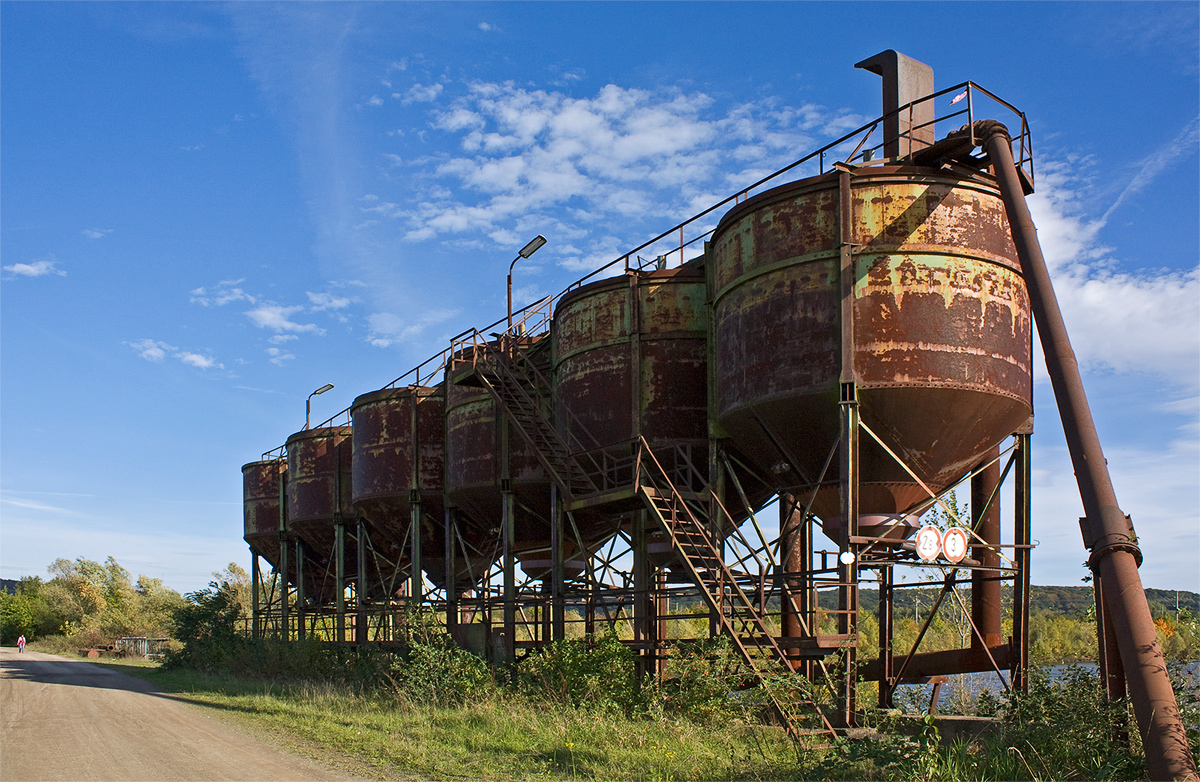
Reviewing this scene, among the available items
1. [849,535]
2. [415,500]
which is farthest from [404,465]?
[849,535]

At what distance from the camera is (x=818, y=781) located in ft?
33.3

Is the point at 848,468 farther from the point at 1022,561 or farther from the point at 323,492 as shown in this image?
the point at 323,492

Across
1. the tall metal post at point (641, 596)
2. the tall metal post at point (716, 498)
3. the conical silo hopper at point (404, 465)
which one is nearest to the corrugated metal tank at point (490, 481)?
the conical silo hopper at point (404, 465)

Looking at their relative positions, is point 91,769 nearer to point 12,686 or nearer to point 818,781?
point 818,781

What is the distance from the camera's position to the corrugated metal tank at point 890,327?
14.9 m

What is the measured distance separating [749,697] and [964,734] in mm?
2959

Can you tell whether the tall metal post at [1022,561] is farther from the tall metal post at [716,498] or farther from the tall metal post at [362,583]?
the tall metal post at [362,583]

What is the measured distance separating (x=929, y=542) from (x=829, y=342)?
130 inches

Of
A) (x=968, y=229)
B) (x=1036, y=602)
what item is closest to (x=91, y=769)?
(x=968, y=229)

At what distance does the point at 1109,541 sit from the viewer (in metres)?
10.4

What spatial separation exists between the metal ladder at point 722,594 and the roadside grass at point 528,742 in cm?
52

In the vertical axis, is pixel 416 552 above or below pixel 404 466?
below

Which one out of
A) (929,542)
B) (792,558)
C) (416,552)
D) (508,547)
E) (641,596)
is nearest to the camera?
(929,542)

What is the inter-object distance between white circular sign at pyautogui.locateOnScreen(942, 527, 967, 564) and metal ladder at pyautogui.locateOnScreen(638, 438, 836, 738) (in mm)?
2830
